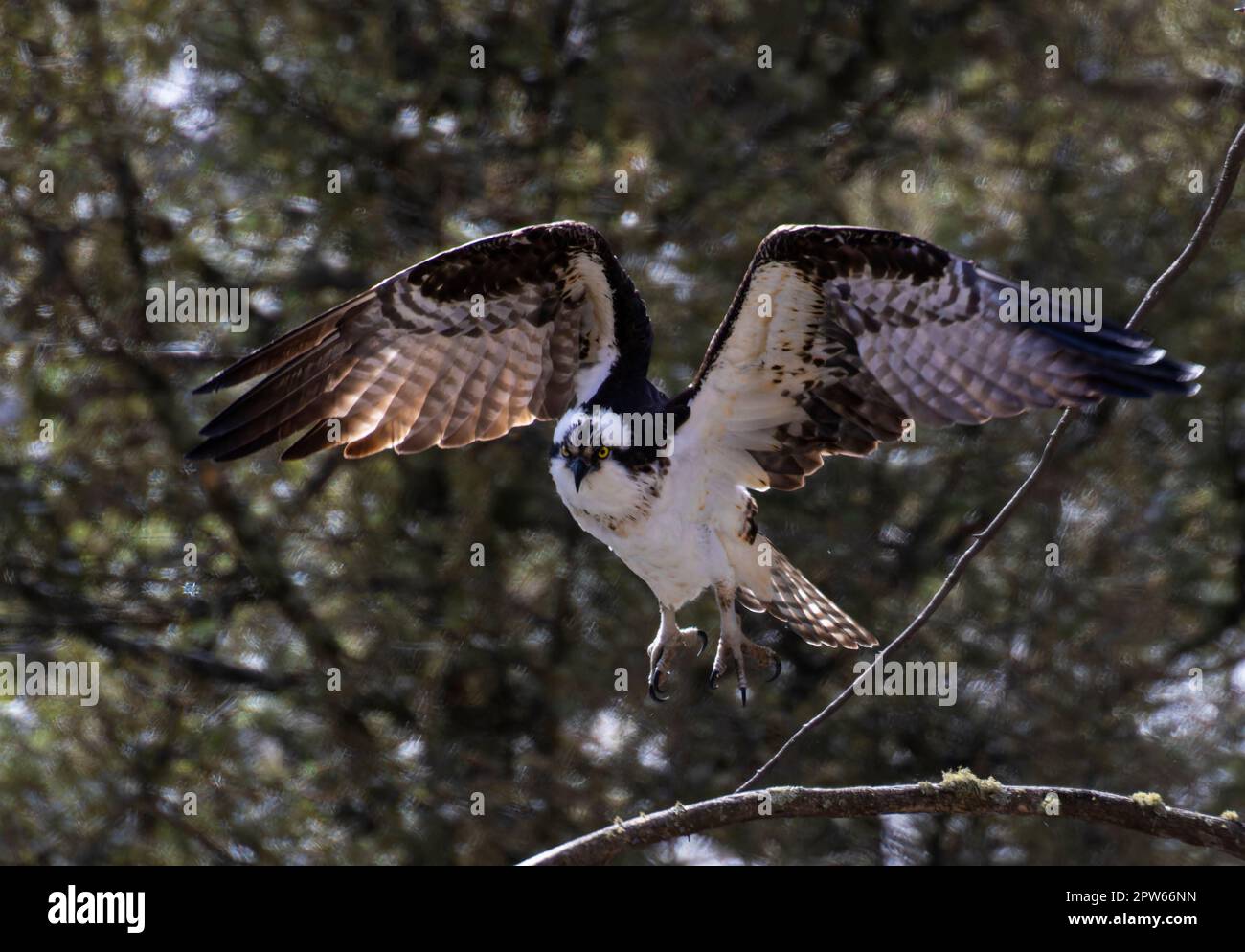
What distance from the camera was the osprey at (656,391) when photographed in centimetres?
544

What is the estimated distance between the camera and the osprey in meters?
5.44

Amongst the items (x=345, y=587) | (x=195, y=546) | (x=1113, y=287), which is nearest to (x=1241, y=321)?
(x=1113, y=287)

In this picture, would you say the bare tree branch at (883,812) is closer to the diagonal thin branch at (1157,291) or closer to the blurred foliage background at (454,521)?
the diagonal thin branch at (1157,291)

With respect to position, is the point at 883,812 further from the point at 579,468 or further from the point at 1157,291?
the point at 579,468

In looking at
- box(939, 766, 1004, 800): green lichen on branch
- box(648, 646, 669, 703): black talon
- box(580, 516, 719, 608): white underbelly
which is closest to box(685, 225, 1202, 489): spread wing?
box(580, 516, 719, 608): white underbelly

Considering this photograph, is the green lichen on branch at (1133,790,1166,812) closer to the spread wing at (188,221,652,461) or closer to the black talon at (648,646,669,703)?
the black talon at (648,646,669,703)

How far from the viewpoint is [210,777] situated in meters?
10.9

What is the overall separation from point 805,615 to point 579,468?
4.73 feet

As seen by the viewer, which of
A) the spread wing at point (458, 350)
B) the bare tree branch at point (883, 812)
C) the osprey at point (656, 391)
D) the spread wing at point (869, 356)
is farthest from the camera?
the spread wing at point (458, 350)

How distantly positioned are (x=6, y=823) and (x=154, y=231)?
4.04 meters

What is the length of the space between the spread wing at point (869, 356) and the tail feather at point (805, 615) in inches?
22.4

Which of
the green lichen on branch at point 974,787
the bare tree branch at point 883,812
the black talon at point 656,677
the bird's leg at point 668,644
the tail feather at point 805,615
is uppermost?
the tail feather at point 805,615

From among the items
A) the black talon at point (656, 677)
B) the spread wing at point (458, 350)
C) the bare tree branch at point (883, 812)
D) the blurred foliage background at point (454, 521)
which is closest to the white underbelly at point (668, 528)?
the black talon at point (656, 677)
